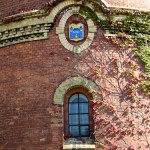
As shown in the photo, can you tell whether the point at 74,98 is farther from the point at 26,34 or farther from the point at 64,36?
the point at 26,34

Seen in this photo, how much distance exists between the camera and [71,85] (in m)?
10.8

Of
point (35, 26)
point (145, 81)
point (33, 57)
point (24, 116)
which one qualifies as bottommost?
point (24, 116)

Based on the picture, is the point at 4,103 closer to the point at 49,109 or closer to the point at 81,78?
the point at 49,109

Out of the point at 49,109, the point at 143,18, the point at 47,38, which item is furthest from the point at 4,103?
the point at 143,18

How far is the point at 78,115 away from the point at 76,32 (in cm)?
256

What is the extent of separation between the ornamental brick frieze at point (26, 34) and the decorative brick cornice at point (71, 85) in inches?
65.0

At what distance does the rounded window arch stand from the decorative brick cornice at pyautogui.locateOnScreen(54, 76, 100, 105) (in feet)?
0.54

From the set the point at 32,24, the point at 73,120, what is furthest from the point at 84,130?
the point at 32,24

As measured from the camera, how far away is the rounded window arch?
35.0ft

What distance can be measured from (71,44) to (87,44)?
49cm

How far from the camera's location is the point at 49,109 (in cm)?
1070

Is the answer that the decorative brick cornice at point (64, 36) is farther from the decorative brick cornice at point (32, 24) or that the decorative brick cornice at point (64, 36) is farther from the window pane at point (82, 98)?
the window pane at point (82, 98)

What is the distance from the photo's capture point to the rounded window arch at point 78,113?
10680 mm

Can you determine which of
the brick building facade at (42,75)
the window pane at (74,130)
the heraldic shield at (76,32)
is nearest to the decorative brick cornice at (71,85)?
the brick building facade at (42,75)
